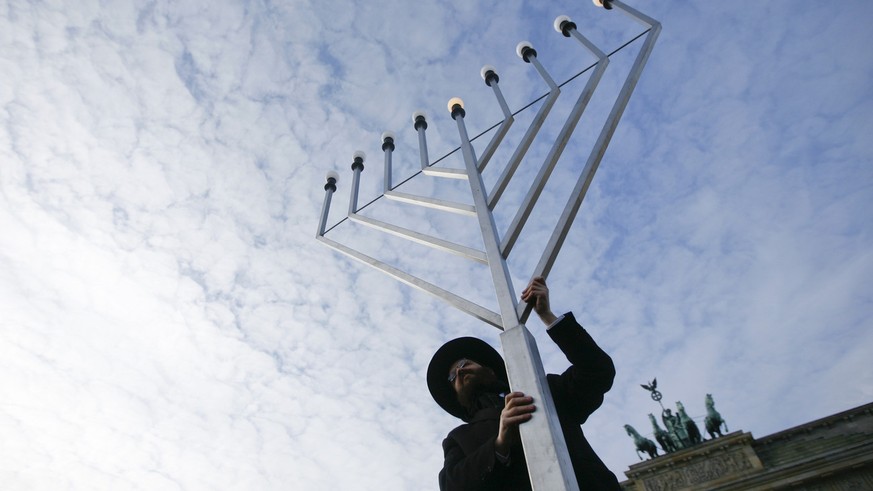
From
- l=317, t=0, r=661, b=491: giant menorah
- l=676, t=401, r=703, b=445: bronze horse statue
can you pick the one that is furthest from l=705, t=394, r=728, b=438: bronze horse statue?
l=317, t=0, r=661, b=491: giant menorah

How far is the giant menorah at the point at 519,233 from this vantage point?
182 centimetres

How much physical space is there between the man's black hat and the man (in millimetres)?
88

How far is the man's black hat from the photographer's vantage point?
A: 2881mm

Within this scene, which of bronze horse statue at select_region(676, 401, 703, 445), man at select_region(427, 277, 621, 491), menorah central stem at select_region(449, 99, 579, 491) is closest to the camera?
menorah central stem at select_region(449, 99, 579, 491)

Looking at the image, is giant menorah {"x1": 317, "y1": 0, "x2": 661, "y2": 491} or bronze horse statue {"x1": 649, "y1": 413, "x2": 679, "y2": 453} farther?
bronze horse statue {"x1": 649, "y1": 413, "x2": 679, "y2": 453}

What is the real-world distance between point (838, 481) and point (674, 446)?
4.29m

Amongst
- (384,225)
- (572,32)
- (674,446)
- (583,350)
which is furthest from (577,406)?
(674,446)

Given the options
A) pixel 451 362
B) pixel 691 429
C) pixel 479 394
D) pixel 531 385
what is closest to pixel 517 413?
pixel 531 385

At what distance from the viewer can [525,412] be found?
190 cm

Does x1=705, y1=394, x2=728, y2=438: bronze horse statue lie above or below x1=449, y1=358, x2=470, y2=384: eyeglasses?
above

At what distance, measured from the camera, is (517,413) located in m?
1.91

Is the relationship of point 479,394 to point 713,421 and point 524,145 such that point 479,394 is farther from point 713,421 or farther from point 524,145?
point 713,421

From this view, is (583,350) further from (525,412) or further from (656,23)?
(656,23)

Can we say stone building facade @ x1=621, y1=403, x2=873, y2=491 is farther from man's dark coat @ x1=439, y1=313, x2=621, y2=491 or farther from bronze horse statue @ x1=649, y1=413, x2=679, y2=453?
man's dark coat @ x1=439, y1=313, x2=621, y2=491
